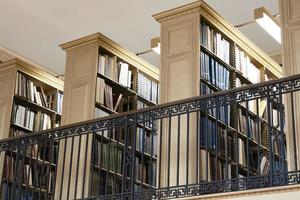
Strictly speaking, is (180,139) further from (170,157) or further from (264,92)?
(264,92)

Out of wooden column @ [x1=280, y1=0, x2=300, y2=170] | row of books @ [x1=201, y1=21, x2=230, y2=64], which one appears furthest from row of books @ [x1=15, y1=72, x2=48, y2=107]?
wooden column @ [x1=280, y1=0, x2=300, y2=170]

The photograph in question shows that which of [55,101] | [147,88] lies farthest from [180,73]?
[55,101]

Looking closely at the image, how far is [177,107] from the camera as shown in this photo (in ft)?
16.6

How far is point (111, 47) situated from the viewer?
6488 mm

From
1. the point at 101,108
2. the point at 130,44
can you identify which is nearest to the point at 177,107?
the point at 101,108

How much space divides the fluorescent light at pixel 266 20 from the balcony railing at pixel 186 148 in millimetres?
765

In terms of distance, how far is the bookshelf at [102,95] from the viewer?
19.7 ft

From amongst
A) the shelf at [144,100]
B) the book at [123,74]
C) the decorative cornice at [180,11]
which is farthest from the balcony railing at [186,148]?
the decorative cornice at [180,11]

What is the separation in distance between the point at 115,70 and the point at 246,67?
131 centimetres

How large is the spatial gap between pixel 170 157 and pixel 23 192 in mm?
2139

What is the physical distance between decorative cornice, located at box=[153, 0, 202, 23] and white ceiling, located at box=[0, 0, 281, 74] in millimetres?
1192

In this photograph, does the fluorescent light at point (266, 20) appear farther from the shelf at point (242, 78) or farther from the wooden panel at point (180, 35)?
the wooden panel at point (180, 35)

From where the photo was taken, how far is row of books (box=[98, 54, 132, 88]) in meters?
6.35

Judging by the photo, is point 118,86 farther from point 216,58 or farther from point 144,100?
point 216,58
